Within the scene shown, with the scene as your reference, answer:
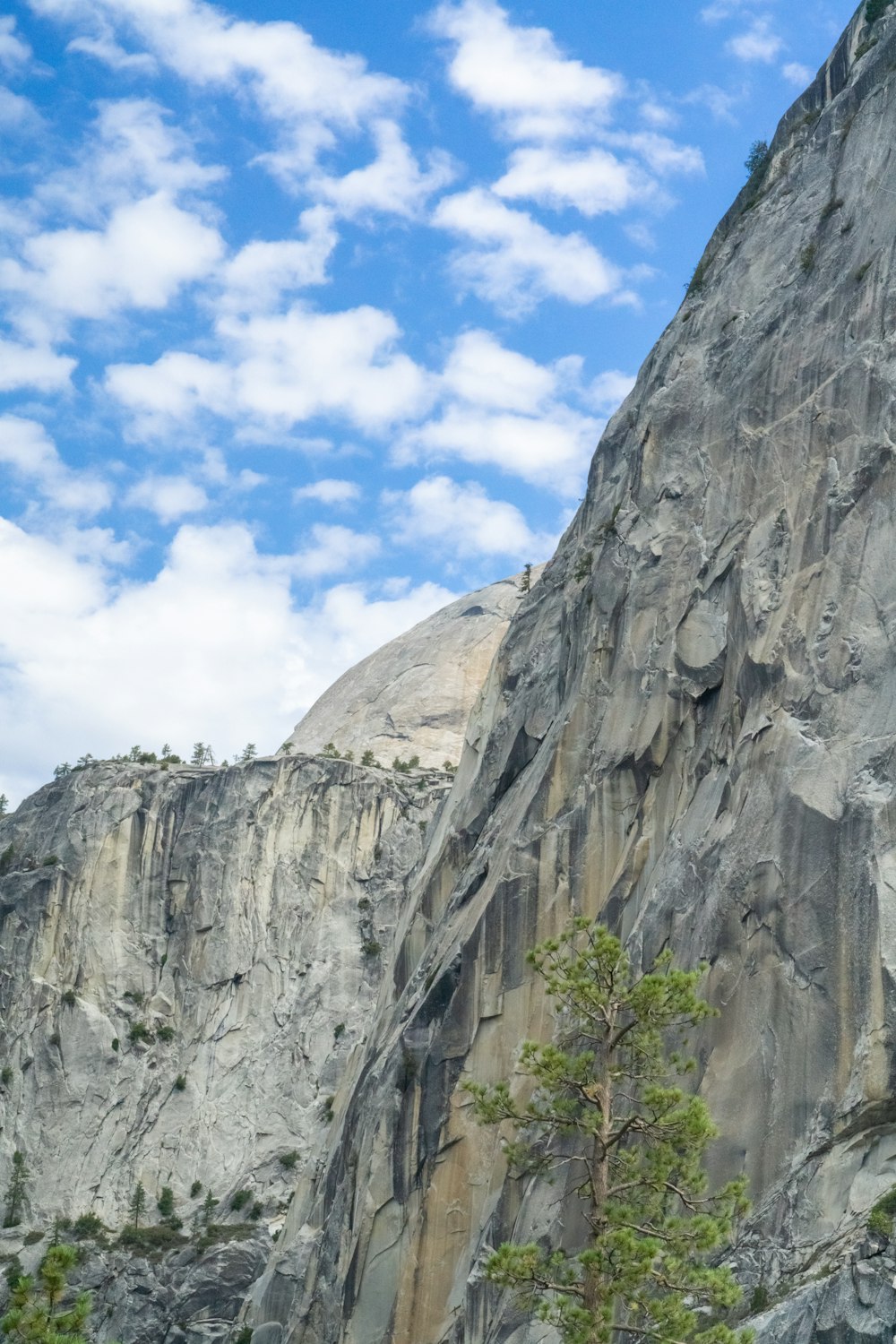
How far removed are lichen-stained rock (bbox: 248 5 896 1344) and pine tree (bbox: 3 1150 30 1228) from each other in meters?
31.1

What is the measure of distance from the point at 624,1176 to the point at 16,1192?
65033 millimetres

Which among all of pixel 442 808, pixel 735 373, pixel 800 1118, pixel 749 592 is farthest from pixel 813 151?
pixel 800 1118

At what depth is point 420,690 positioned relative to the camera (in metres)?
124

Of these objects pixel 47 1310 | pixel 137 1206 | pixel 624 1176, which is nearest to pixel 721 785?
pixel 624 1176

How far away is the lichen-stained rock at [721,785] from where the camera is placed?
33.0 metres

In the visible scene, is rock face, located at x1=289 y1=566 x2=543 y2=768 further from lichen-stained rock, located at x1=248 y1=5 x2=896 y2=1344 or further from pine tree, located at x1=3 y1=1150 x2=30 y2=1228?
lichen-stained rock, located at x1=248 y1=5 x2=896 y2=1344

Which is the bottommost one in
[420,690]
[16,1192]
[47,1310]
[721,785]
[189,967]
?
[16,1192]

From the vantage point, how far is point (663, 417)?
49.2 m

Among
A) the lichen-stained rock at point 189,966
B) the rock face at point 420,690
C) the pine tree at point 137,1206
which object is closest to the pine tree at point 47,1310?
the lichen-stained rock at point 189,966

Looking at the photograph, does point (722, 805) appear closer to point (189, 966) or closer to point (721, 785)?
point (721, 785)

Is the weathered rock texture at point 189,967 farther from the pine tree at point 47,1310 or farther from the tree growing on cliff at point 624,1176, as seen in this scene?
the pine tree at point 47,1310

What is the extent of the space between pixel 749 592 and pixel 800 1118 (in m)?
14.6

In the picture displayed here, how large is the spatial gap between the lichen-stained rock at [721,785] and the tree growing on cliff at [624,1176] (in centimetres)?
377

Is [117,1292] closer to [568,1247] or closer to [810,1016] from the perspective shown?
[568,1247]
